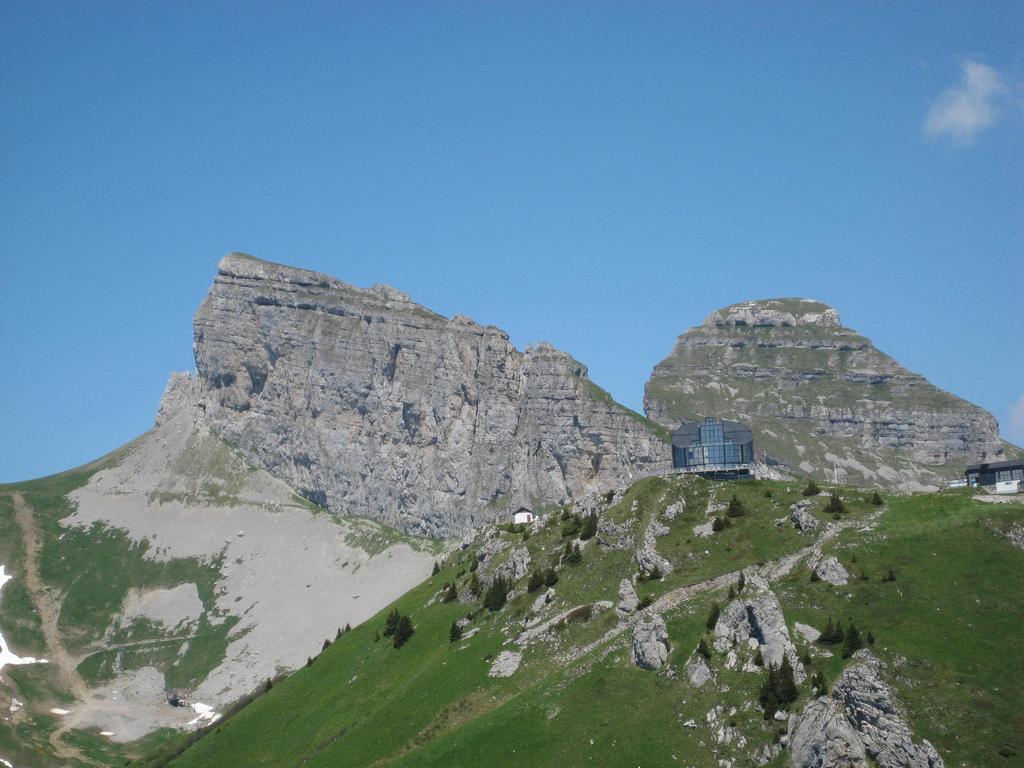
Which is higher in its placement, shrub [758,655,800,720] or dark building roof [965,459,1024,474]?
dark building roof [965,459,1024,474]

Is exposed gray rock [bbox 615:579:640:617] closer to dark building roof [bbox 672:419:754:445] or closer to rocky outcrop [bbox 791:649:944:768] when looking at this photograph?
rocky outcrop [bbox 791:649:944:768]

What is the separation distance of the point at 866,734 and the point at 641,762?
14.9 metres

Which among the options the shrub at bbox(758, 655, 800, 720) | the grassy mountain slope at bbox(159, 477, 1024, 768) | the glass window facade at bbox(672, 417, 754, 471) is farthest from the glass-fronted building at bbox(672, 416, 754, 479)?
the shrub at bbox(758, 655, 800, 720)

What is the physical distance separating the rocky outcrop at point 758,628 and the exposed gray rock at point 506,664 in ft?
63.8

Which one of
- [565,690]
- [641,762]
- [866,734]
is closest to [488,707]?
[565,690]

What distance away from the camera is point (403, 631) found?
124562 millimetres

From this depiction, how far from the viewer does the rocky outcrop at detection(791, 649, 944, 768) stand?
72688 mm

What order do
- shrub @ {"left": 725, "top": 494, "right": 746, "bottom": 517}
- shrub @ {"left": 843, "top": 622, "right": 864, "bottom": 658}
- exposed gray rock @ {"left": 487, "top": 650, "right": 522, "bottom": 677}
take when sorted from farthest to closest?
shrub @ {"left": 725, "top": 494, "right": 746, "bottom": 517} → exposed gray rock @ {"left": 487, "top": 650, "right": 522, "bottom": 677} → shrub @ {"left": 843, "top": 622, "right": 864, "bottom": 658}

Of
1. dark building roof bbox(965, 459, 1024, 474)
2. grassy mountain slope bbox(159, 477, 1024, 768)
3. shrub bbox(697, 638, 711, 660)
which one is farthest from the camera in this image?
dark building roof bbox(965, 459, 1024, 474)

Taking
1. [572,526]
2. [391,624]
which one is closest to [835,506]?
[572,526]

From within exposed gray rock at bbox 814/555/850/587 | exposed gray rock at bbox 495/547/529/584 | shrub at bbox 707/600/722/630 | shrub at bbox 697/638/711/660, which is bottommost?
shrub at bbox 697/638/711/660

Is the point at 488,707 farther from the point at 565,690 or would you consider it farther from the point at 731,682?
the point at 731,682

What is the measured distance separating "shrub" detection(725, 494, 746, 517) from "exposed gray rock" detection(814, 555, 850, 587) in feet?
48.5

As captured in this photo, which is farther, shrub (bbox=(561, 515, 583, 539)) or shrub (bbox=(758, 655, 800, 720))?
shrub (bbox=(561, 515, 583, 539))
